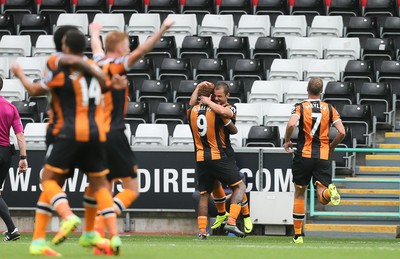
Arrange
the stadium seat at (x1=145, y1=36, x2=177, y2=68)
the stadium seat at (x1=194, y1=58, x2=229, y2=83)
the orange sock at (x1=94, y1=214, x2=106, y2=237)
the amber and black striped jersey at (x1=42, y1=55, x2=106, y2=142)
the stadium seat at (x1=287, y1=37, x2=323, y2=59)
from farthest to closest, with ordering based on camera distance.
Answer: the stadium seat at (x1=145, y1=36, x2=177, y2=68) → the stadium seat at (x1=287, y1=37, x2=323, y2=59) → the stadium seat at (x1=194, y1=58, x2=229, y2=83) → the orange sock at (x1=94, y1=214, x2=106, y2=237) → the amber and black striped jersey at (x1=42, y1=55, x2=106, y2=142)

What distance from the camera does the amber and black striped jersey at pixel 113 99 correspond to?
32.6ft

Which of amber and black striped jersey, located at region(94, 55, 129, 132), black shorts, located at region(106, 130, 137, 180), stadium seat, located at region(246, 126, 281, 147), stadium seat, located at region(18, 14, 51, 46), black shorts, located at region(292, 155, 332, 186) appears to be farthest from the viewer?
stadium seat, located at region(18, 14, 51, 46)

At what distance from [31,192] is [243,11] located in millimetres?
7396

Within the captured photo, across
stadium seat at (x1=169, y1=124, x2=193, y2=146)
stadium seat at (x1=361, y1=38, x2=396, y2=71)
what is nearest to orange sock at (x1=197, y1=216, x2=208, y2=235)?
stadium seat at (x1=169, y1=124, x2=193, y2=146)

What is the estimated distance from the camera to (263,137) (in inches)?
705

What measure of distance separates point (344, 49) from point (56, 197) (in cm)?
1245

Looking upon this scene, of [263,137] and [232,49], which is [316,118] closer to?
[263,137]

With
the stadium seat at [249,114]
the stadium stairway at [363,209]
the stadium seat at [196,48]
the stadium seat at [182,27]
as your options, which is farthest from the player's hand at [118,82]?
the stadium seat at [182,27]

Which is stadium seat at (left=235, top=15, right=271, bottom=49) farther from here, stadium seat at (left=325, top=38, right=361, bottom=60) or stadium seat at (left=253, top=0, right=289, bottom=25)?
stadium seat at (left=325, top=38, right=361, bottom=60)

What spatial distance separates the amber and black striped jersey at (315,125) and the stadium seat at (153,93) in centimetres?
584

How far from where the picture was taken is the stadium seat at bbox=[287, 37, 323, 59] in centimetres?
2084

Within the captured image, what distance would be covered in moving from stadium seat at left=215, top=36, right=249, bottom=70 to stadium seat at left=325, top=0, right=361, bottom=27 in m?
2.49

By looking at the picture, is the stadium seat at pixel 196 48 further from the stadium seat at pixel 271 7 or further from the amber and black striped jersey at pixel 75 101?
the amber and black striped jersey at pixel 75 101

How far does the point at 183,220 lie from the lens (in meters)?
17.2
